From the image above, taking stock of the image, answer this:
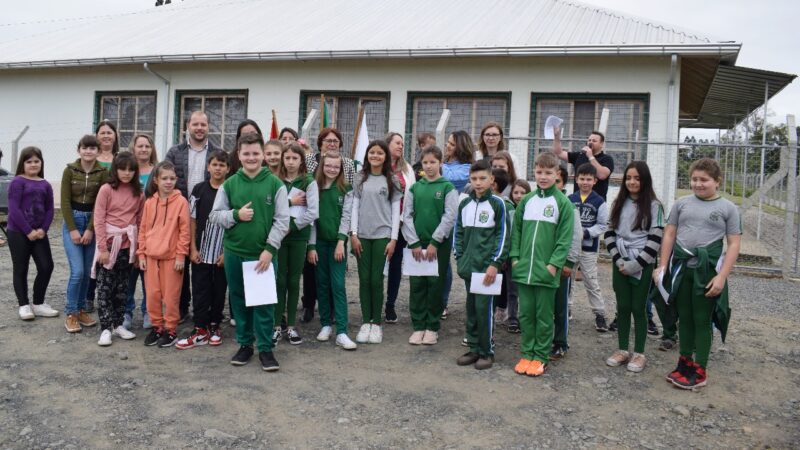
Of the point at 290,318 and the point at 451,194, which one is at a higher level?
the point at 451,194

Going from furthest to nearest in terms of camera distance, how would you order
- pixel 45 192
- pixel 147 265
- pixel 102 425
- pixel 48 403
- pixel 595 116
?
1. pixel 595 116
2. pixel 45 192
3. pixel 147 265
4. pixel 48 403
5. pixel 102 425

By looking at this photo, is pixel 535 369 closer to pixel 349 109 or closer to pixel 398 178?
pixel 398 178

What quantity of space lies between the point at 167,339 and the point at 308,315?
1.24m

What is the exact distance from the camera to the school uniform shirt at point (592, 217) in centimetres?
502

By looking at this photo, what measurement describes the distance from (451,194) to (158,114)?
10364 millimetres

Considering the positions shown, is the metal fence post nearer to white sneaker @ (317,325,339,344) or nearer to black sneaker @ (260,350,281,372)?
white sneaker @ (317,325,339,344)

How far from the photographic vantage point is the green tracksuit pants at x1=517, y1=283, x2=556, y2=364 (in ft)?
13.9

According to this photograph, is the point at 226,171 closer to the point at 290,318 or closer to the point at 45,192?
the point at 290,318

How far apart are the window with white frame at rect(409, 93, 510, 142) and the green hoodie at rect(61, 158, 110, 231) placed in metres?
7.16

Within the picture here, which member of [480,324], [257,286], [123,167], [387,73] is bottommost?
[480,324]

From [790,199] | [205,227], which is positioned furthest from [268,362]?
[790,199]

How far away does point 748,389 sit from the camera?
405 centimetres

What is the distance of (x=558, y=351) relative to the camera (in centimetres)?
455

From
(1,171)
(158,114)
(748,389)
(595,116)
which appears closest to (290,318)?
(748,389)
